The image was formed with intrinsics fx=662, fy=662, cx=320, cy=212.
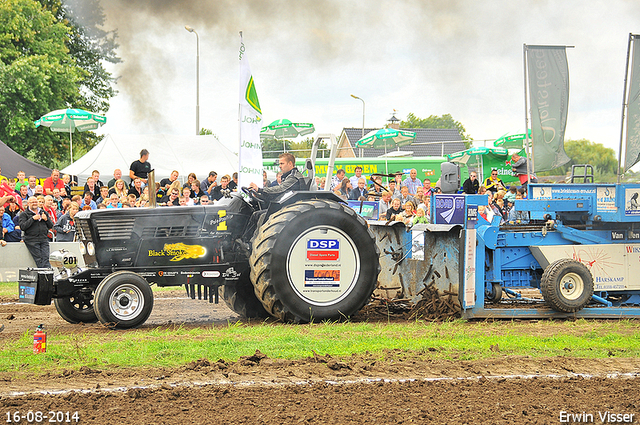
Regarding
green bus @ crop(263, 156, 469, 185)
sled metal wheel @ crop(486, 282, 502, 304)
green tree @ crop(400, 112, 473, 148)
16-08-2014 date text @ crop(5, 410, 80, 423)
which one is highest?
→ green tree @ crop(400, 112, 473, 148)

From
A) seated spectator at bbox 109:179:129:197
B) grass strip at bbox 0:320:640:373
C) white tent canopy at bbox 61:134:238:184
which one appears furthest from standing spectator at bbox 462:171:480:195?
grass strip at bbox 0:320:640:373

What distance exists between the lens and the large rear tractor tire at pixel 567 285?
7.81 m

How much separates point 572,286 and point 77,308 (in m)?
5.87

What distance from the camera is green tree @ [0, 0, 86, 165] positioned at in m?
6.07

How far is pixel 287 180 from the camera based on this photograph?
7785 mm

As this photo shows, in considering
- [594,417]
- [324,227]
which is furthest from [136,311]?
[594,417]

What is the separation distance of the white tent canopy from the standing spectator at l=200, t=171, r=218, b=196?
2.66 metres

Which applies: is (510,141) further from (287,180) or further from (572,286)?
(287,180)

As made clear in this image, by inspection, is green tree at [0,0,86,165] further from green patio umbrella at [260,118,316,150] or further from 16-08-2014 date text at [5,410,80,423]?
green patio umbrella at [260,118,316,150]

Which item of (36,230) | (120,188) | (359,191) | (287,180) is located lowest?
(36,230)

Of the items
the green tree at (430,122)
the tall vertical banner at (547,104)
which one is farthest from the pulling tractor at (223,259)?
the green tree at (430,122)

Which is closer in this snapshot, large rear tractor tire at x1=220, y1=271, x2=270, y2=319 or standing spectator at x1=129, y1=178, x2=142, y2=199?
large rear tractor tire at x1=220, y1=271, x2=270, y2=319

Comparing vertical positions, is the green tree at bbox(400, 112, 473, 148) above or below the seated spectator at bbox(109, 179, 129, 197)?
above

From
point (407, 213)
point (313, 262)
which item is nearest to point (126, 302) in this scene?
point (313, 262)
